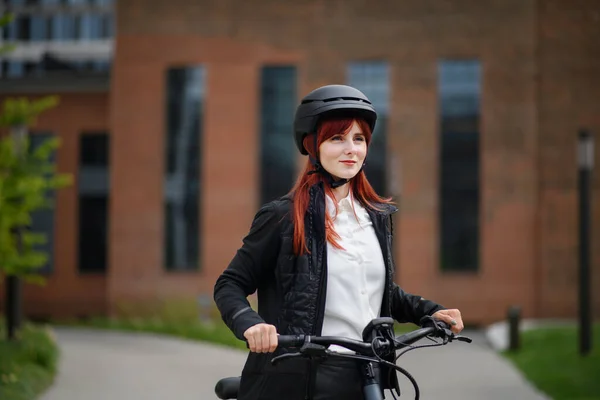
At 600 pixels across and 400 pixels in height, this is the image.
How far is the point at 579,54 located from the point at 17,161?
16193 millimetres

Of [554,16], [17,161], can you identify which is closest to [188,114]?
[554,16]

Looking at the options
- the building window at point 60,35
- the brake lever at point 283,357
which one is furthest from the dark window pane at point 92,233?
the brake lever at point 283,357

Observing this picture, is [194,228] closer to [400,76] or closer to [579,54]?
[400,76]

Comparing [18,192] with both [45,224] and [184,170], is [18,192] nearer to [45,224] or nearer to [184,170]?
[184,170]

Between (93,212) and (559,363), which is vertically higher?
(93,212)

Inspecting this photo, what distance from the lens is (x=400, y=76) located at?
26906mm

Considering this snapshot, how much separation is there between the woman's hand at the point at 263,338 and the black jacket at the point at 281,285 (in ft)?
0.70

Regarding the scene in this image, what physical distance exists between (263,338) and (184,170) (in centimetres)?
2468

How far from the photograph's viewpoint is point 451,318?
384cm

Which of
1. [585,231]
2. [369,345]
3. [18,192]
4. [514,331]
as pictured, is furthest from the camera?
[514,331]

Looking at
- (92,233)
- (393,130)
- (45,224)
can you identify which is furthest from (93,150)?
(393,130)

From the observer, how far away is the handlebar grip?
3.39 metres

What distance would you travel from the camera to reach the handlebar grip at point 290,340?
339 centimetres

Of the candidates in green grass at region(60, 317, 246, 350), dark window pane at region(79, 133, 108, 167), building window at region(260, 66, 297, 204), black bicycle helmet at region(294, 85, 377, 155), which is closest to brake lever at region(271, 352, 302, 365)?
black bicycle helmet at region(294, 85, 377, 155)
